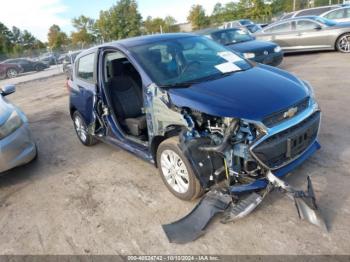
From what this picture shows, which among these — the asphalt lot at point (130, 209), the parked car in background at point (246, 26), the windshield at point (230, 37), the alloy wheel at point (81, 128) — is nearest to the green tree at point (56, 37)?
the parked car in background at point (246, 26)

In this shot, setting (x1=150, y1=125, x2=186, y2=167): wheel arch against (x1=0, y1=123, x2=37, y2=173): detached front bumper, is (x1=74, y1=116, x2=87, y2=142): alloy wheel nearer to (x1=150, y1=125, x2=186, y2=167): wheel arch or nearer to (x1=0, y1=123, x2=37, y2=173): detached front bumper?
(x1=0, y1=123, x2=37, y2=173): detached front bumper

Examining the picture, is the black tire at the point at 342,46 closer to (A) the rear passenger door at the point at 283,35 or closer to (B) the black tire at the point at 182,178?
(A) the rear passenger door at the point at 283,35

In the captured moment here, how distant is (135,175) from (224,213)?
1.61 metres

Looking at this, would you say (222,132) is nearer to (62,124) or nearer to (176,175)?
(176,175)

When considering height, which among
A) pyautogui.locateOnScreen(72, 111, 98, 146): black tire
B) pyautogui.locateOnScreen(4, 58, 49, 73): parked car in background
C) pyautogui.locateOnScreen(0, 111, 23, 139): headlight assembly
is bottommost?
pyautogui.locateOnScreen(4, 58, 49, 73): parked car in background

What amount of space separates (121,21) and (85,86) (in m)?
46.8

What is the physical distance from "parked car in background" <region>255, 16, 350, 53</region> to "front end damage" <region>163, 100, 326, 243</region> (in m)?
9.04

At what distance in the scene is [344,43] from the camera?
10.7m

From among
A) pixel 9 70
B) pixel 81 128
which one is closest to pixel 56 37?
pixel 9 70

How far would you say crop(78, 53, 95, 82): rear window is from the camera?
477 cm

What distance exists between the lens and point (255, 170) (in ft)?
9.75

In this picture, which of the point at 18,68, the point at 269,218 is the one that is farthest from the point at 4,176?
the point at 18,68

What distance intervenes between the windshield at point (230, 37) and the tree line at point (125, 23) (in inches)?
1298

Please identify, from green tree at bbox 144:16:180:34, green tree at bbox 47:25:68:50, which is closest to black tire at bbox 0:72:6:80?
green tree at bbox 144:16:180:34
